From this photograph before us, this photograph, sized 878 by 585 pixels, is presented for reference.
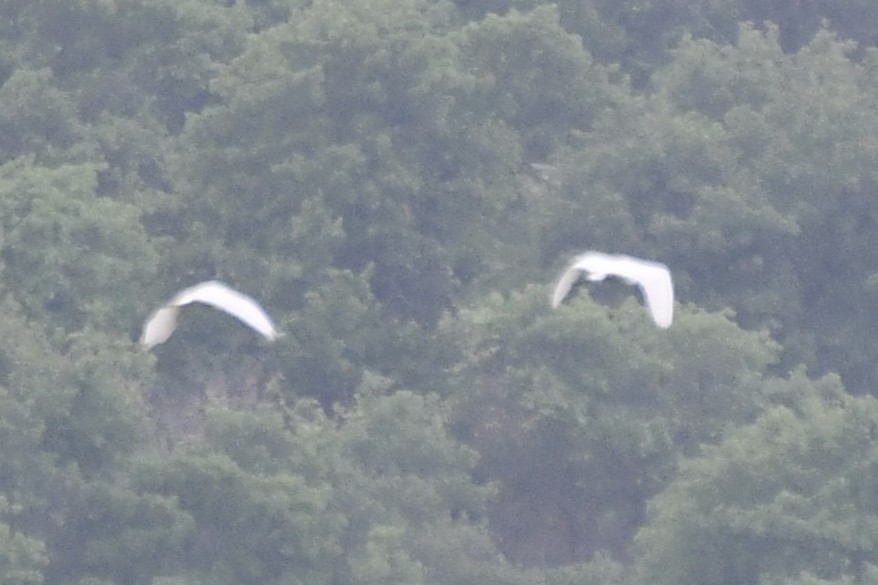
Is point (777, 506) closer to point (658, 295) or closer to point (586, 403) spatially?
point (586, 403)

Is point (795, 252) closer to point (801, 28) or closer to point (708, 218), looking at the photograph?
point (708, 218)

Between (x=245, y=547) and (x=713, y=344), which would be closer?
(x=245, y=547)

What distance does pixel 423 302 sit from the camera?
25922 millimetres

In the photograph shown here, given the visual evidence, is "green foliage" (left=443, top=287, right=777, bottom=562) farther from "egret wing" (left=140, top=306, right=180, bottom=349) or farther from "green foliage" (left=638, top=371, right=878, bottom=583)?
"egret wing" (left=140, top=306, right=180, bottom=349)

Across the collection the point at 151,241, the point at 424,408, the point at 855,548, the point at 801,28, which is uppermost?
the point at 801,28

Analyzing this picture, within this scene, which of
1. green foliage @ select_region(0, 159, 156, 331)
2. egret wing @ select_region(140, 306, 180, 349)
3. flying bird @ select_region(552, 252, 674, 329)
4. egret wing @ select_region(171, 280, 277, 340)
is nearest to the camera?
egret wing @ select_region(171, 280, 277, 340)

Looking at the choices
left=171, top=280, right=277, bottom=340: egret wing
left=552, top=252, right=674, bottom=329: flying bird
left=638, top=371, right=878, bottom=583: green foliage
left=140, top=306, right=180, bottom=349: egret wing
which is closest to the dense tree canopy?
left=638, top=371, right=878, bottom=583: green foliage

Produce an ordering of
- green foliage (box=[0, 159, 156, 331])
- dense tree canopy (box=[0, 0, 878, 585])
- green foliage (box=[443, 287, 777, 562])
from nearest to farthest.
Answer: dense tree canopy (box=[0, 0, 878, 585]), green foliage (box=[0, 159, 156, 331]), green foliage (box=[443, 287, 777, 562])

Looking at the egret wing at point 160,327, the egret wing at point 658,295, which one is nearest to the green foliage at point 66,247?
the egret wing at point 160,327

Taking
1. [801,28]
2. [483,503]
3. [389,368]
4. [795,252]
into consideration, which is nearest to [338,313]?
[389,368]

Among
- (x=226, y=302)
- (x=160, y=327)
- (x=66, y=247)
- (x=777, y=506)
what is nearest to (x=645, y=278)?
(x=226, y=302)

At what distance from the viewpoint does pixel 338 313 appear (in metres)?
24.3

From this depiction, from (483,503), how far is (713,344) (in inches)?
97.3

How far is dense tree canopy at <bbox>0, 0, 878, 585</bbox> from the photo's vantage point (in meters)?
21.1
